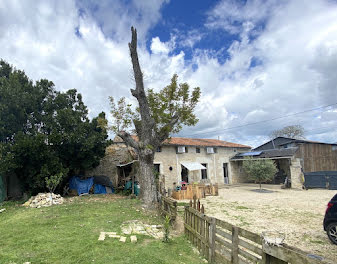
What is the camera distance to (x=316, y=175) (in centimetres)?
1755

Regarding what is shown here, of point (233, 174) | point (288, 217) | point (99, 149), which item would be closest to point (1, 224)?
point (99, 149)

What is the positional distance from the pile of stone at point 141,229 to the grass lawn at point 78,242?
257 mm

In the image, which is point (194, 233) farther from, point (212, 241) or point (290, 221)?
point (290, 221)

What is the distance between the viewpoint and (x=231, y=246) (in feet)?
12.9

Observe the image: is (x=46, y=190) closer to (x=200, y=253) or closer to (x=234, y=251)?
(x=200, y=253)

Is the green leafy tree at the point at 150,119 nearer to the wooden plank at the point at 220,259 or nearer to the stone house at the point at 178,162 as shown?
the stone house at the point at 178,162

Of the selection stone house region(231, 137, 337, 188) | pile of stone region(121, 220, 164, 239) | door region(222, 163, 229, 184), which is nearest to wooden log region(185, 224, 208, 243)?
pile of stone region(121, 220, 164, 239)

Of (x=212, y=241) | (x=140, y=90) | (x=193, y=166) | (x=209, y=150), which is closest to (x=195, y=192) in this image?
(x=193, y=166)

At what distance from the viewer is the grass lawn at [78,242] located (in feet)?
15.2

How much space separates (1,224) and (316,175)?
21074 millimetres

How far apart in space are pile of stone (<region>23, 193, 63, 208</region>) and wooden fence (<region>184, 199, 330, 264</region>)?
26.8 ft

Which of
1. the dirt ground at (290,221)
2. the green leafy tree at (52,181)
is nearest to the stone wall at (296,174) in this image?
the dirt ground at (290,221)

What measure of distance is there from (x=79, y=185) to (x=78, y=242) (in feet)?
31.4

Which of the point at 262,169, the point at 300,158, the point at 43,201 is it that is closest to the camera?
the point at 43,201
